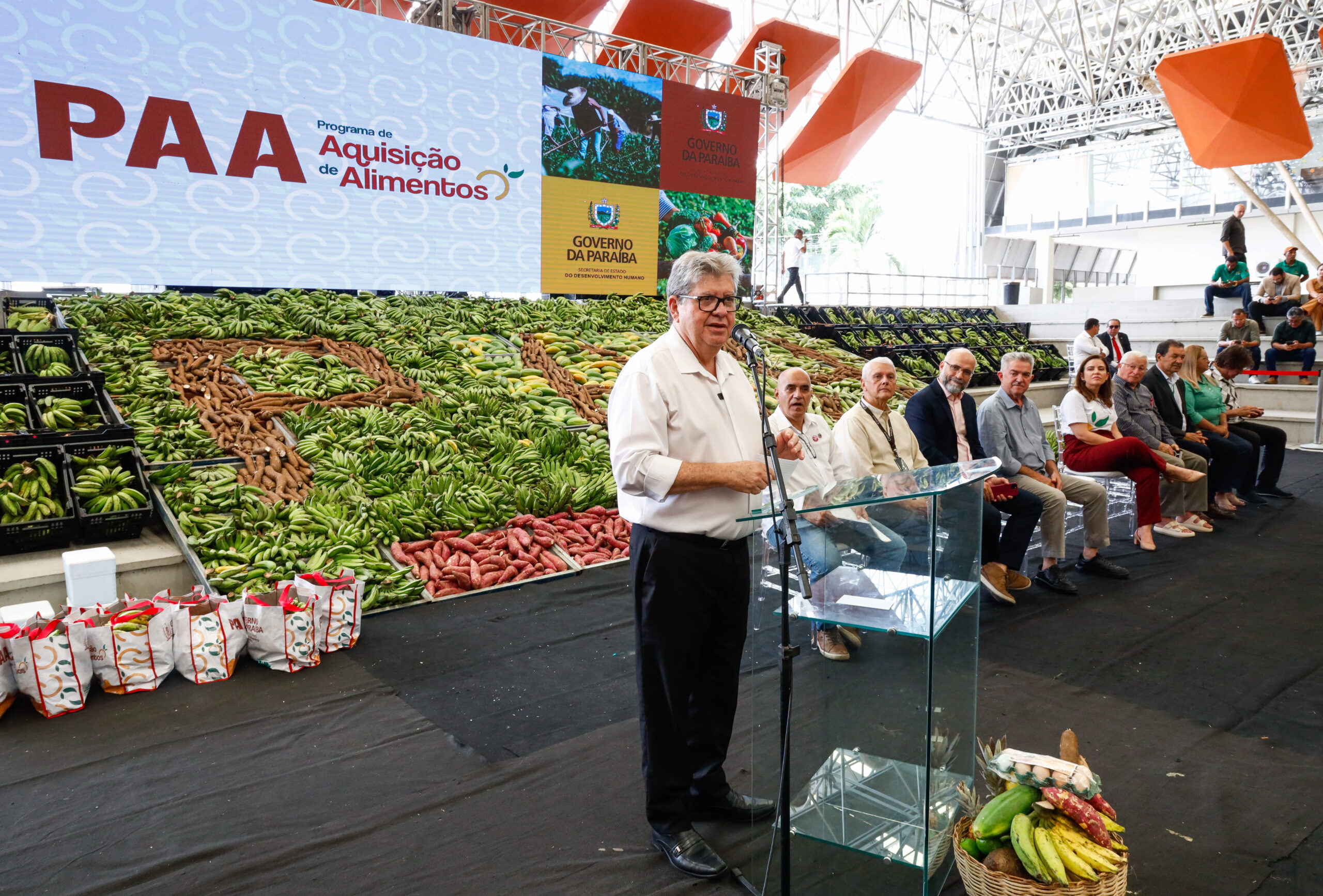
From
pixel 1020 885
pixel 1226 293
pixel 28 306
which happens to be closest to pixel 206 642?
pixel 1020 885

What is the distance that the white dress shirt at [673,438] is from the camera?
1922 mm

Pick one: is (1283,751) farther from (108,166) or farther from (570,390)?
(108,166)

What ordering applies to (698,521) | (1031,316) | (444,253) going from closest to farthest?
(698,521) → (444,253) → (1031,316)

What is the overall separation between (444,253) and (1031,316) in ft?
34.4

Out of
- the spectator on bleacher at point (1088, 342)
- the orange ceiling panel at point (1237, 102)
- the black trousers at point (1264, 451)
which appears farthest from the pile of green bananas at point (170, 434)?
the orange ceiling panel at point (1237, 102)

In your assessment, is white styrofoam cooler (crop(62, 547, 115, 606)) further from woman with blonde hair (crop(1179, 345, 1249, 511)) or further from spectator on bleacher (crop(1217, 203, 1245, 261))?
spectator on bleacher (crop(1217, 203, 1245, 261))

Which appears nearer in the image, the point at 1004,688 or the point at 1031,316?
the point at 1004,688

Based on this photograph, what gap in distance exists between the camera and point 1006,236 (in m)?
22.0

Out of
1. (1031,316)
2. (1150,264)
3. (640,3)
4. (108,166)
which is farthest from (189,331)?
(1150,264)

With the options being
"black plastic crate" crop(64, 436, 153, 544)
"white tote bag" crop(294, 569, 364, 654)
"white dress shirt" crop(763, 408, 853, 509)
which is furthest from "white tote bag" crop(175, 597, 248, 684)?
"white dress shirt" crop(763, 408, 853, 509)

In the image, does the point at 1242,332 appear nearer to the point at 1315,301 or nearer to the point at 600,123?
the point at 1315,301

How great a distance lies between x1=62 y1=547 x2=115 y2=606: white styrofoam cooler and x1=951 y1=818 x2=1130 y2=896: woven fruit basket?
3539 mm

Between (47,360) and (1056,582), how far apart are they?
6151 mm

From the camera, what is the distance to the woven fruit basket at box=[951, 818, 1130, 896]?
5.37 ft
